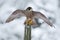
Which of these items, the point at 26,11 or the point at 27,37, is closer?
the point at 27,37

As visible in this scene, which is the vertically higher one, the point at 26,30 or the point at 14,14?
the point at 14,14

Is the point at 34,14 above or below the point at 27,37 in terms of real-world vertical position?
above

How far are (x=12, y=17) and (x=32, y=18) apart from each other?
219 mm

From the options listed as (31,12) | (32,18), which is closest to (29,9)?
(31,12)

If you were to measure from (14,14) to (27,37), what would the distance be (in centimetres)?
29

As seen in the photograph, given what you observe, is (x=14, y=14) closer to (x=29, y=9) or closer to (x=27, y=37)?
(x=29, y=9)

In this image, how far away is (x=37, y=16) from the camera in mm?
961

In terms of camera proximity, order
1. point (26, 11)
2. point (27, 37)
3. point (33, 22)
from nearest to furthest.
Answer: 1. point (27, 37)
2. point (26, 11)
3. point (33, 22)

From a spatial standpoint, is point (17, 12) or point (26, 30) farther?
point (17, 12)

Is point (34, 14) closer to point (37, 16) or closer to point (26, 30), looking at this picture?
point (37, 16)

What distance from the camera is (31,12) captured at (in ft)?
3.07

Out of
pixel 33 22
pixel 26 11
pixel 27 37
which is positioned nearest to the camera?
pixel 27 37

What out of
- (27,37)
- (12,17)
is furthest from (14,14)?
(27,37)

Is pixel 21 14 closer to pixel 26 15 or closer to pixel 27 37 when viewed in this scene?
pixel 26 15
